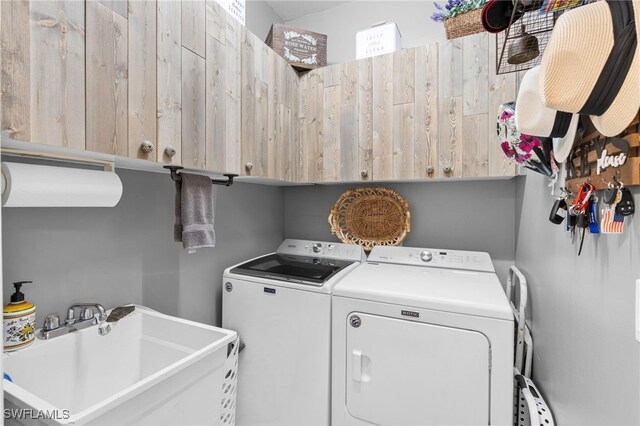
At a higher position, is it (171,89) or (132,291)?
(171,89)

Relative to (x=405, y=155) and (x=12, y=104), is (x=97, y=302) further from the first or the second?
(x=405, y=155)

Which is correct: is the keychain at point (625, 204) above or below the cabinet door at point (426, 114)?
below

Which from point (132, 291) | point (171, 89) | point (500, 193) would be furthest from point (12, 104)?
point (500, 193)

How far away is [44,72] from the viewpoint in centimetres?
87

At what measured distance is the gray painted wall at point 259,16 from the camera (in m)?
2.29

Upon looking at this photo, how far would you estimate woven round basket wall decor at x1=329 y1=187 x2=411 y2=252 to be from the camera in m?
2.27

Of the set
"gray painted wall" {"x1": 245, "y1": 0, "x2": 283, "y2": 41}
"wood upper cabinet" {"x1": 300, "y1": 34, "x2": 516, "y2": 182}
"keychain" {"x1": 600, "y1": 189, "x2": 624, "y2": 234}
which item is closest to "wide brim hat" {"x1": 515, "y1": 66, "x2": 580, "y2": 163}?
"keychain" {"x1": 600, "y1": 189, "x2": 624, "y2": 234}

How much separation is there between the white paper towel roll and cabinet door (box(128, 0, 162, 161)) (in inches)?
7.4

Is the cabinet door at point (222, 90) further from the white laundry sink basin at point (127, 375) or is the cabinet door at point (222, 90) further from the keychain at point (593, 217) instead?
the keychain at point (593, 217)

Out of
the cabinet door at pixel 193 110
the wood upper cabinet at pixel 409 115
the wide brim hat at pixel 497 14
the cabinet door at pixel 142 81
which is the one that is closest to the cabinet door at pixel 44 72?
the cabinet door at pixel 142 81

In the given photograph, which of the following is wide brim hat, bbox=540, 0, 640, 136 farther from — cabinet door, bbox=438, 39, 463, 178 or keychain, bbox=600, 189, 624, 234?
cabinet door, bbox=438, 39, 463, 178

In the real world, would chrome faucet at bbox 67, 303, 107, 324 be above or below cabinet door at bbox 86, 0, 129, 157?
below

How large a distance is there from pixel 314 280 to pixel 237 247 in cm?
76

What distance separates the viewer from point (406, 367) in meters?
1.41
